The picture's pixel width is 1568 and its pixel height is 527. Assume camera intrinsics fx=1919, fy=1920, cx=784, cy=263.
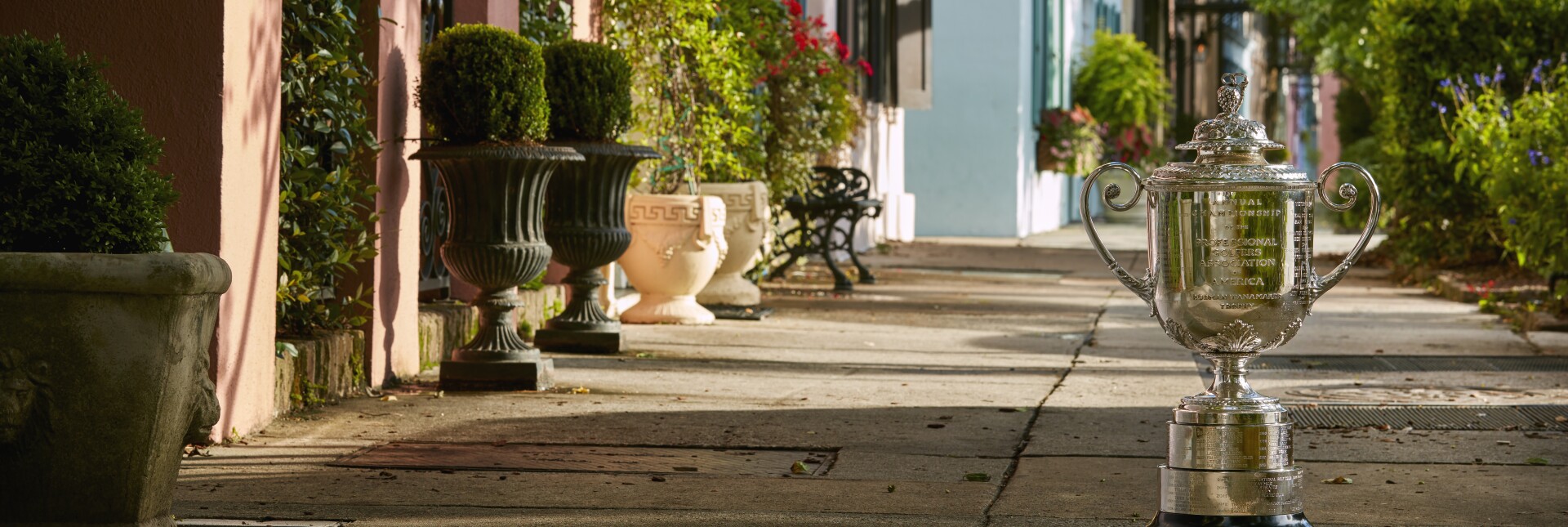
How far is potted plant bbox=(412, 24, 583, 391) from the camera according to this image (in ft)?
21.3

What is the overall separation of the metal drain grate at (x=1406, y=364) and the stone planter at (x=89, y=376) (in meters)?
5.04

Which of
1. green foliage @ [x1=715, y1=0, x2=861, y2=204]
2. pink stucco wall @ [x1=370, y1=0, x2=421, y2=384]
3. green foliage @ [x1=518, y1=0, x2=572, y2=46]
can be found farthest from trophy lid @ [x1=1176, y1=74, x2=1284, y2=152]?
green foliage @ [x1=715, y1=0, x2=861, y2=204]

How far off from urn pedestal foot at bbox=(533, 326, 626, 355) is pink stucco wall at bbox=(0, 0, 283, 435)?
A: 281 centimetres

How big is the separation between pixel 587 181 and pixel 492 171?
1145mm

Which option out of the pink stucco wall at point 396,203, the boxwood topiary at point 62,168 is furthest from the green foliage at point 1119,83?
the boxwood topiary at point 62,168

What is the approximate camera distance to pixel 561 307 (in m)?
9.27

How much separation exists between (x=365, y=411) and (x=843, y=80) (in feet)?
23.9

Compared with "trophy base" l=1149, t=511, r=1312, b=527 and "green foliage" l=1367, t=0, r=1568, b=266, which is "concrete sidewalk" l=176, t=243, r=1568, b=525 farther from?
"green foliage" l=1367, t=0, r=1568, b=266

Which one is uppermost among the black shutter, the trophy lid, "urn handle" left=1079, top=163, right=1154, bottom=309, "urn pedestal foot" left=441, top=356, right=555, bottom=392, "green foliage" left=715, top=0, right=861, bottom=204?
the black shutter

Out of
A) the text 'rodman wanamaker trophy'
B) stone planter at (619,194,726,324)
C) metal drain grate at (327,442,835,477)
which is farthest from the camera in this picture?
stone planter at (619,194,726,324)

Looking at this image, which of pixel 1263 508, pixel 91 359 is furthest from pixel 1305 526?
pixel 91 359

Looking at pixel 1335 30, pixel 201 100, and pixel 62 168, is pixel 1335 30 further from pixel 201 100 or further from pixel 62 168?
pixel 62 168

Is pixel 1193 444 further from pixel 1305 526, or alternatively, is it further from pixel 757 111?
pixel 757 111

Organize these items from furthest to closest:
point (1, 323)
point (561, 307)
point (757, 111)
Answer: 1. point (757, 111)
2. point (561, 307)
3. point (1, 323)
